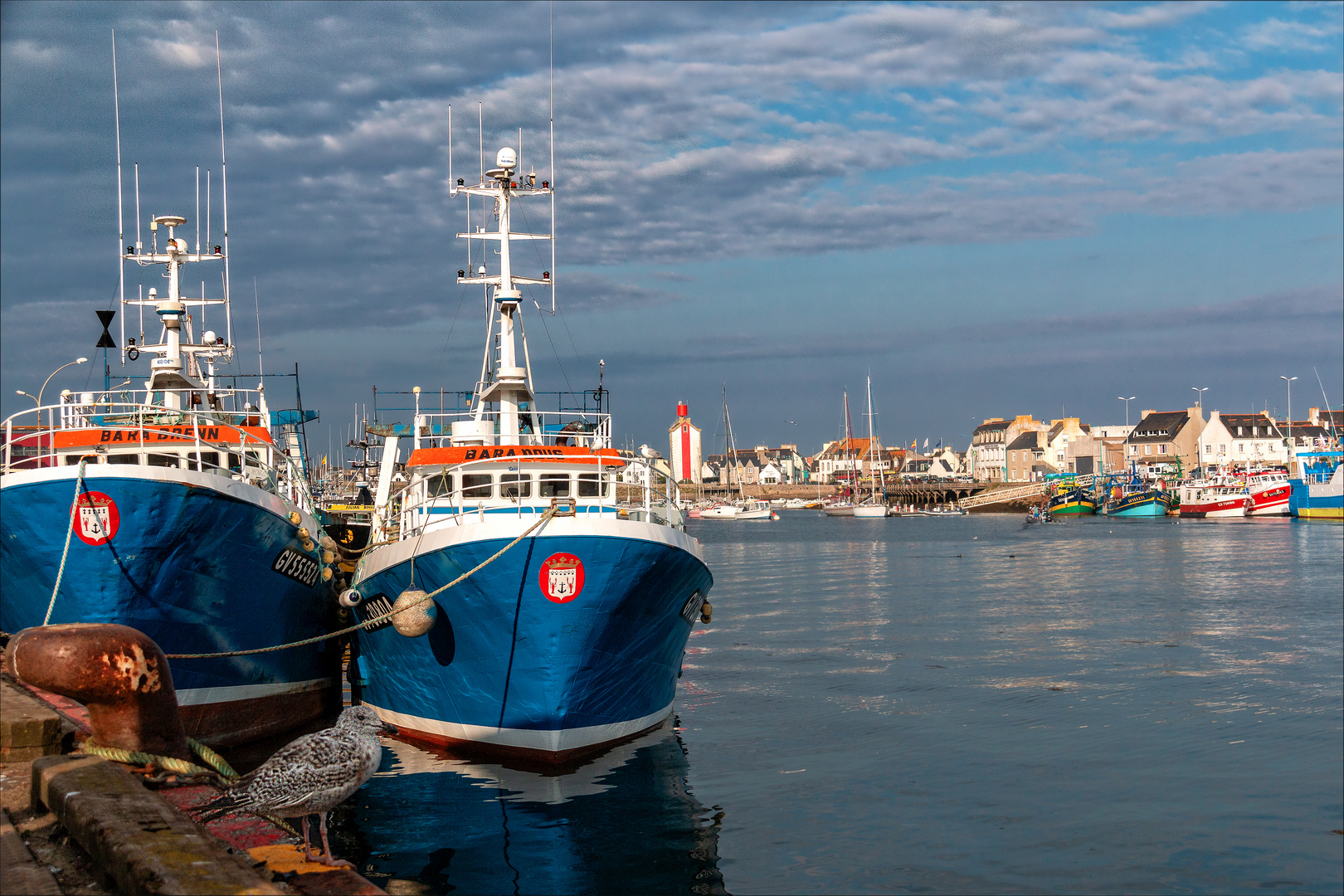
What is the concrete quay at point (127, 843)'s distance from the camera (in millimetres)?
5141

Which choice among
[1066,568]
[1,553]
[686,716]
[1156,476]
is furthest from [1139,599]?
[1156,476]

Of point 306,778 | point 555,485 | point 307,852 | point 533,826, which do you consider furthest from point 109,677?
point 555,485

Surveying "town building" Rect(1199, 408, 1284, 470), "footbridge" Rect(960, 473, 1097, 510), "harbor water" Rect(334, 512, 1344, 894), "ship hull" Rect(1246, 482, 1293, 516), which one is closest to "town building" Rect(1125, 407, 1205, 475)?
"town building" Rect(1199, 408, 1284, 470)

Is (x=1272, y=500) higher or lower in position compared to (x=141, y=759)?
lower

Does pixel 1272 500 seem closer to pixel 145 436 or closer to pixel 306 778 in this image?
pixel 145 436

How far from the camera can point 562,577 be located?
12812 mm

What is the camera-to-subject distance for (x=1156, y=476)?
134500 millimetres

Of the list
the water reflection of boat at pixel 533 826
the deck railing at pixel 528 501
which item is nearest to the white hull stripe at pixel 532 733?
the water reflection of boat at pixel 533 826

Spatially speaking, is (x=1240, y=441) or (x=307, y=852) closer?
(x=307, y=852)

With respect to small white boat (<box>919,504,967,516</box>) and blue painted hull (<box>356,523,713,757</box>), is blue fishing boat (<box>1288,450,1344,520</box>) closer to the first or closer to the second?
small white boat (<box>919,504,967,516</box>)

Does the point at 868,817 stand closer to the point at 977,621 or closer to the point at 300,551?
the point at 300,551

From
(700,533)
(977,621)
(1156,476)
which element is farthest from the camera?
(1156,476)

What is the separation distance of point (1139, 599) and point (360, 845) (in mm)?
33684

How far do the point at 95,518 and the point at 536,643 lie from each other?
238 inches
